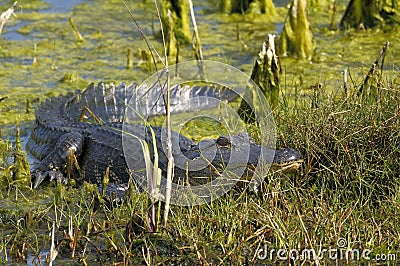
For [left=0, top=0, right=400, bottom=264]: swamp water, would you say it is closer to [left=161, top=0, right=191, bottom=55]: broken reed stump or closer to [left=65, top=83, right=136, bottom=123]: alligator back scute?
[left=161, top=0, right=191, bottom=55]: broken reed stump

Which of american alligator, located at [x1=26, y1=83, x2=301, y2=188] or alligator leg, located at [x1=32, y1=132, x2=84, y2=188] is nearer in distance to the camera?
american alligator, located at [x1=26, y1=83, x2=301, y2=188]

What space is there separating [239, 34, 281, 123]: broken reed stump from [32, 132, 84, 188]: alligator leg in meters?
1.15

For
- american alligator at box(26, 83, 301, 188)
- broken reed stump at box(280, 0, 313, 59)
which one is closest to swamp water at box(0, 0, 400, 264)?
broken reed stump at box(280, 0, 313, 59)

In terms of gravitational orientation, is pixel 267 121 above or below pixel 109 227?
above

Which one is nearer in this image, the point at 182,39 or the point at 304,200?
the point at 304,200

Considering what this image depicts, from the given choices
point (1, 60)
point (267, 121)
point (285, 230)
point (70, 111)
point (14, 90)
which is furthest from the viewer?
point (1, 60)

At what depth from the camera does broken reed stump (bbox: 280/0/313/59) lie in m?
6.48

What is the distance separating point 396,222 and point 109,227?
1429mm

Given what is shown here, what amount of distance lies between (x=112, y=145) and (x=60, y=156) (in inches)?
14.9

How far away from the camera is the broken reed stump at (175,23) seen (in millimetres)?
7012

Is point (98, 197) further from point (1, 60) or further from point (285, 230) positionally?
point (1, 60)

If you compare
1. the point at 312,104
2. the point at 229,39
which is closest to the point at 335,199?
the point at 312,104

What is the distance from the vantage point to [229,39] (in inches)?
299

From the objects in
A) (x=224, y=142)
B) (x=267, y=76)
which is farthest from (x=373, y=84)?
(x=224, y=142)
